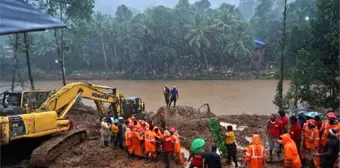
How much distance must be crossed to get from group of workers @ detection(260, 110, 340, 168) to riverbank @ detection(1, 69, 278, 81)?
31691mm

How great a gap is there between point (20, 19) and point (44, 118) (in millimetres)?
9971

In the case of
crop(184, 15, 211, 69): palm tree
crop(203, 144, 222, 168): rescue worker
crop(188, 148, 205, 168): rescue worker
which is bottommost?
crop(188, 148, 205, 168): rescue worker

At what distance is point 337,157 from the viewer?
827 cm

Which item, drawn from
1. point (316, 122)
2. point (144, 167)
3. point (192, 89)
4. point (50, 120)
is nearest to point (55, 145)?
point (50, 120)

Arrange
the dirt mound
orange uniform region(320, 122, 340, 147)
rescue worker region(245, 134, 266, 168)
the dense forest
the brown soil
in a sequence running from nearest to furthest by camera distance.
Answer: rescue worker region(245, 134, 266, 168), orange uniform region(320, 122, 340, 147), the brown soil, the dirt mound, the dense forest

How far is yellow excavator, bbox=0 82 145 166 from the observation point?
10742 mm

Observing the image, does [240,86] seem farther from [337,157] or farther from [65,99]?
[337,157]

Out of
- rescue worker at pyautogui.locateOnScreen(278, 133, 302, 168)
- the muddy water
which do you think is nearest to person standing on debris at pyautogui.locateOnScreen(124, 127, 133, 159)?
rescue worker at pyautogui.locateOnScreen(278, 133, 302, 168)

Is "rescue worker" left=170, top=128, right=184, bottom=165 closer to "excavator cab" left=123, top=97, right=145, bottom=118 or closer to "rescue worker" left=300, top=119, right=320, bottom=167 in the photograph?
"rescue worker" left=300, top=119, right=320, bottom=167

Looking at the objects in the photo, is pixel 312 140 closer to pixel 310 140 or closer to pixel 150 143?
pixel 310 140

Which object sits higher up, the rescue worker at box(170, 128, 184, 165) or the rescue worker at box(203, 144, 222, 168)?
the rescue worker at box(203, 144, 222, 168)

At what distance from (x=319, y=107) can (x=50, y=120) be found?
1478cm

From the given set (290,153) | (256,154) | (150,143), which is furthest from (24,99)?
(290,153)

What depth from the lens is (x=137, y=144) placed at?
38.1 feet
